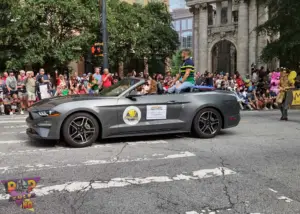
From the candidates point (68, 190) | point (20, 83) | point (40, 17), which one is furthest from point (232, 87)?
point (68, 190)

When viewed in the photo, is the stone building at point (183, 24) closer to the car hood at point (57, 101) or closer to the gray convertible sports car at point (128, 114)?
the gray convertible sports car at point (128, 114)

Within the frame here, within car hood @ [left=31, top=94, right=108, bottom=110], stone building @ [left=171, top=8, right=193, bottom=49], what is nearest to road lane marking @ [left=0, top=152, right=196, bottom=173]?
car hood @ [left=31, top=94, right=108, bottom=110]

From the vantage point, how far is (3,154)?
252 inches

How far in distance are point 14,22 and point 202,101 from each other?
17.4 m

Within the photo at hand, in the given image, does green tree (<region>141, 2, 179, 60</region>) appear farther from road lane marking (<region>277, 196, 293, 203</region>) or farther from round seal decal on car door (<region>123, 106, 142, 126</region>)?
road lane marking (<region>277, 196, 293, 203</region>)

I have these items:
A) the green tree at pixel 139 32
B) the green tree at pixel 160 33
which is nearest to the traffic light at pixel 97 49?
the green tree at pixel 139 32

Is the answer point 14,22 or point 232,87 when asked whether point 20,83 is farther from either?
point 232,87

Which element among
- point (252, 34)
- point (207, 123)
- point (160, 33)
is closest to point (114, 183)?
point (207, 123)

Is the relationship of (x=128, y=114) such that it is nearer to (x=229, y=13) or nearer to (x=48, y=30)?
(x=48, y=30)

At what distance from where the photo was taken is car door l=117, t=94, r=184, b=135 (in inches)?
280

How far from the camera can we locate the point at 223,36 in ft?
132

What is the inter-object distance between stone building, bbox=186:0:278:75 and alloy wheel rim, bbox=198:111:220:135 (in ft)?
102

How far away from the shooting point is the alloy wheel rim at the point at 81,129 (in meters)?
6.76

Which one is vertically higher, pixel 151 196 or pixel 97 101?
pixel 97 101
